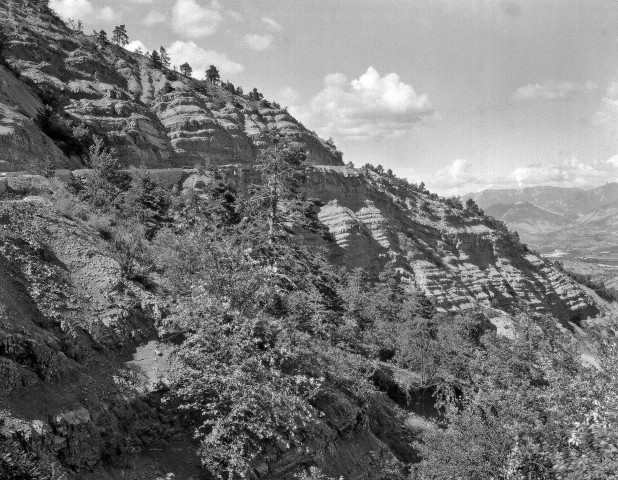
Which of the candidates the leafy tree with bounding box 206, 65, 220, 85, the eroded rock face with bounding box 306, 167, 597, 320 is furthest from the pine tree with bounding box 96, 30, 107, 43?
the eroded rock face with bounding box 306, 167, 597, 320

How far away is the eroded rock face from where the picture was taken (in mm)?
53781

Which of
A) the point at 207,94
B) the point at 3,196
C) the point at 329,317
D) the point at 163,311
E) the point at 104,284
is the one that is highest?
the point at 207,94

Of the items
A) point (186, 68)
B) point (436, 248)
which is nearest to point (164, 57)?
point (186, 68)

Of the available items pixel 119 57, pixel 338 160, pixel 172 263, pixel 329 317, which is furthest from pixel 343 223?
pixel 119 57

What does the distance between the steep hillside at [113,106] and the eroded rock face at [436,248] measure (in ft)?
37.2

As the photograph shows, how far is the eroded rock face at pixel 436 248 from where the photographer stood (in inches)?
2117

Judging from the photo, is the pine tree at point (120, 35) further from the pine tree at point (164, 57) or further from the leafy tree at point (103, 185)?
the leafy tree at point (103, 185)

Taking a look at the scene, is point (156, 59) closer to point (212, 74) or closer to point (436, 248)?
point (212, 74)

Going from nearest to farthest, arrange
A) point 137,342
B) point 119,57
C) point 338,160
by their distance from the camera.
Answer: point 137,342 < point 119,57 < point 338,160

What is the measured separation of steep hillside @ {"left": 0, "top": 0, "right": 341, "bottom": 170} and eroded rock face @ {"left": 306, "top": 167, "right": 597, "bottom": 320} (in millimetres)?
11342

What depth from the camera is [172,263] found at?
12750 millimetres

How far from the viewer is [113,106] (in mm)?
46344

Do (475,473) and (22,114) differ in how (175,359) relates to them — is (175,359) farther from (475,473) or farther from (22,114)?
(22,114)

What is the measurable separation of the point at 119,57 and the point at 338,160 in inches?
1507
